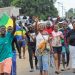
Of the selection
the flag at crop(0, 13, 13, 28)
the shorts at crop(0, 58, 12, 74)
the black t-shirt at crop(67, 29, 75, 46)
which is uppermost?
the flag at crop(0, 13, 13, 28)

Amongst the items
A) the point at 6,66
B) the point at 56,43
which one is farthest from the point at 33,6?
the point at 6,66

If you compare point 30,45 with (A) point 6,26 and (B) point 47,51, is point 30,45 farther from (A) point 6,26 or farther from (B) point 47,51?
(A) point 6,26

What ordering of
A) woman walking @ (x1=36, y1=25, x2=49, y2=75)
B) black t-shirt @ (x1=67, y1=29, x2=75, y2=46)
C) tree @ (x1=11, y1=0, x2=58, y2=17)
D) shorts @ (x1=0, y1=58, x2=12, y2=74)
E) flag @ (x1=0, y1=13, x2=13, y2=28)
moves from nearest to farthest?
shorts @ (x1=0, y1=58, x2=12, y2=74)
flag @ (x1=0, y1=13, x2=13, y2=28)
woman walking @ (x1=36, y1=25, x2=49, y2=75)
black t-shirt @ (x1=67, y1=29, x2=75, y2=46)
tree @ (x1=11, y1=0, x2=58, y2=17)

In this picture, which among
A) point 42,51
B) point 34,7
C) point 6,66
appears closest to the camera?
point 6,66

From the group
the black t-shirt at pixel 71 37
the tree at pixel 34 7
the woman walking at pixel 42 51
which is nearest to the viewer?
the woman walking at pixel 42 51

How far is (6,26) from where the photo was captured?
35.5 ft

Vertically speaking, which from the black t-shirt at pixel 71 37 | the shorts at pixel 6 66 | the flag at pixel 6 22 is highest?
the flag at pixel 6 22

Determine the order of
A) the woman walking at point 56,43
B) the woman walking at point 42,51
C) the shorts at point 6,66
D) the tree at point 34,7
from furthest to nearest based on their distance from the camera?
1. the tree at point 34,7
2. the woman walking at point 56,43
3. the woman walking at point 42,51
4. the shorts at point 6,66

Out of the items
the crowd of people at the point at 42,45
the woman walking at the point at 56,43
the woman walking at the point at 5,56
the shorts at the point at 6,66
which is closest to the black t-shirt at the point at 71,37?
the crowd of people at the point at 42,45

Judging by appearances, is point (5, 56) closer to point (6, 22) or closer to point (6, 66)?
point (6, 66)

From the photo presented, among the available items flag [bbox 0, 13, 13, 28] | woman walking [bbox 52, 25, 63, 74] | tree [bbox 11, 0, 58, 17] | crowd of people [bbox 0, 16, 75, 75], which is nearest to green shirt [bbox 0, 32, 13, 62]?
crowd of people [bbox 0, 16, 75, 75]

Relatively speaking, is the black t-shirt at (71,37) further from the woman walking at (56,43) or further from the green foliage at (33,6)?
the green foliage at (33,6)

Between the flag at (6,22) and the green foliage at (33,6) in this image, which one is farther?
the green foliage at (33,6)

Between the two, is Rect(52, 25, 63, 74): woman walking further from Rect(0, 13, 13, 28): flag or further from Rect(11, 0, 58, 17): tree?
Rect(11, 0, 58, 17): tree
